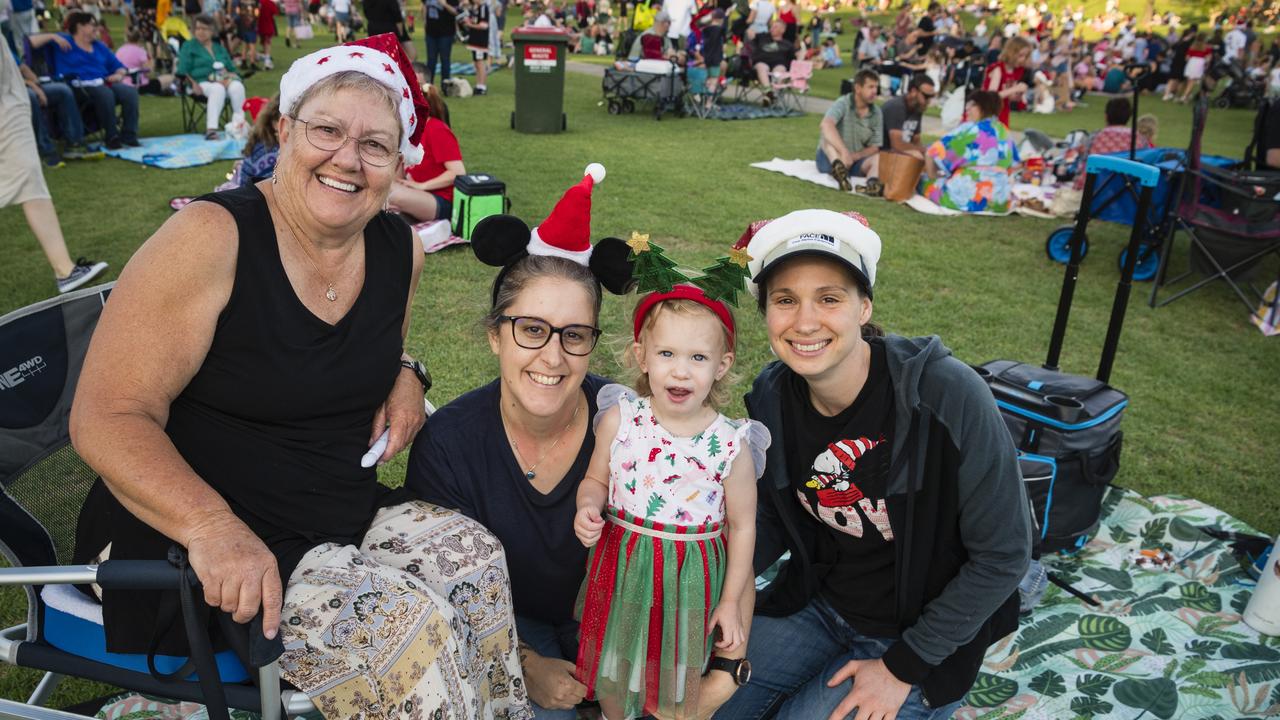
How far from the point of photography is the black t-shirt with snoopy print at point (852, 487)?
2.26 meters

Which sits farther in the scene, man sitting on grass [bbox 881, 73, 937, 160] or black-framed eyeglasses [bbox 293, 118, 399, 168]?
man sitting on grass [bbox 881, 73, 937, 160]

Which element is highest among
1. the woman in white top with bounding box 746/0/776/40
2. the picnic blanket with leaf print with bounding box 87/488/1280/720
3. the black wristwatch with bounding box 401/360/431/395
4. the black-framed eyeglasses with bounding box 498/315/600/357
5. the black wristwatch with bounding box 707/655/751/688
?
the woman in white top with bounding box 746/0/776/40

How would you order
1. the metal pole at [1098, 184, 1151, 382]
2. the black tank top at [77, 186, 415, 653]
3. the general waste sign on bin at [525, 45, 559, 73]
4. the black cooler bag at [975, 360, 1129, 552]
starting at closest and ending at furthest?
the black tank top at [77, 186, 415, 653] → the black cooler bag at [975, 360, 1129, 552] → the metal pole at [1098, 184, 1151, 382] → the general waste sign on bin at [525, 45, 559, 73]

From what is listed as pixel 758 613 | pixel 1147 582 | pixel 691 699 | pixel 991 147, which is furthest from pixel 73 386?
pixel 991 147

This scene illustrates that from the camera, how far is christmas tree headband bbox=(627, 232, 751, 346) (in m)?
2.16

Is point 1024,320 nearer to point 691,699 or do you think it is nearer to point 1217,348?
point 1217,348

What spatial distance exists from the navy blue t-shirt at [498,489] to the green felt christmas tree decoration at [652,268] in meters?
0.52

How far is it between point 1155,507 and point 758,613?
95.7 inches

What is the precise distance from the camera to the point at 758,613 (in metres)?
2.72

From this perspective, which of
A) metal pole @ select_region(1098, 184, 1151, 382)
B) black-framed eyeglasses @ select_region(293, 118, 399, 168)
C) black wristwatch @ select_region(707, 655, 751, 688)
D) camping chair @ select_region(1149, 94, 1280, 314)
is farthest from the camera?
A: camping chair @ select_region(1149, 94, 1280, 314)

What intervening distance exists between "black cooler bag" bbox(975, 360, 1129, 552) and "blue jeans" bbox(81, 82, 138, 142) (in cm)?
1092

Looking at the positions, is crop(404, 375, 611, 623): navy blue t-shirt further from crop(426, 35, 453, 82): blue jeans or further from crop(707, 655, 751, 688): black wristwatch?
crop(426, 35, 453, 82): blue jeans

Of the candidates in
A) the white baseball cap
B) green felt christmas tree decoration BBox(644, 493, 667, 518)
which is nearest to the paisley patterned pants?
green felt christmas tree decoration BBox(644, 493, 667, 518)

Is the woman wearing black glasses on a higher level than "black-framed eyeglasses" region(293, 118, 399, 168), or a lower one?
Result: lower
